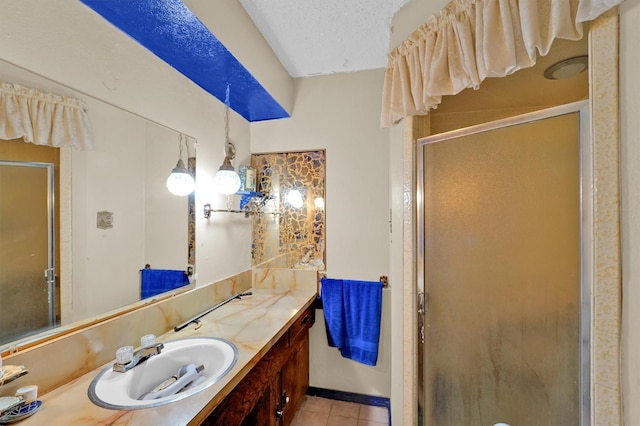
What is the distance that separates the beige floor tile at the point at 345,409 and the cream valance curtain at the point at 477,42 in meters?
2.04

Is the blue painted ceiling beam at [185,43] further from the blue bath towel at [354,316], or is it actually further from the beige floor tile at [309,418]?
the beige floor tile at [309,418]

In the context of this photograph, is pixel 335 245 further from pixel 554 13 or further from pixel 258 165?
pixel 554 13

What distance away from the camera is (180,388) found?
103 cm

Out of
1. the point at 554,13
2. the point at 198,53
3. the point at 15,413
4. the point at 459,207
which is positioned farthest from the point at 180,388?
the point at 554,13

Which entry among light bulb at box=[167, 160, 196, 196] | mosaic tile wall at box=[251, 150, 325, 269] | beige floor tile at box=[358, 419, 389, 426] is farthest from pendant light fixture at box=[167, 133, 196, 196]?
beige floor tile at box=[358, 419, 389, 426]

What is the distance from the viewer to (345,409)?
6.35 ft

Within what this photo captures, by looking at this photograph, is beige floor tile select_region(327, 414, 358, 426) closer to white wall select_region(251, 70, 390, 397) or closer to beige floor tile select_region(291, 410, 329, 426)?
beige floor tile select_region(291, 410, 329, 426)

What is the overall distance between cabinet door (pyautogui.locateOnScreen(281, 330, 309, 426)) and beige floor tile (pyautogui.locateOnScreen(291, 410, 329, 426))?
2.6 inches

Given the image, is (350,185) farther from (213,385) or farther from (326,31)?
(213,385)

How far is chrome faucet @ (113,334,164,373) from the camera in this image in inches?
39.2

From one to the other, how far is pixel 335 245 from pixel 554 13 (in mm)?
1641

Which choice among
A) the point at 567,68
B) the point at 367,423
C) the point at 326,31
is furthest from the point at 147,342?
the point at 567,68

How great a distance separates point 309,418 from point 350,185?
1709mm

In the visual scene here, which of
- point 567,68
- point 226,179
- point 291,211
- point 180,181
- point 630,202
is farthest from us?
point 291,211
